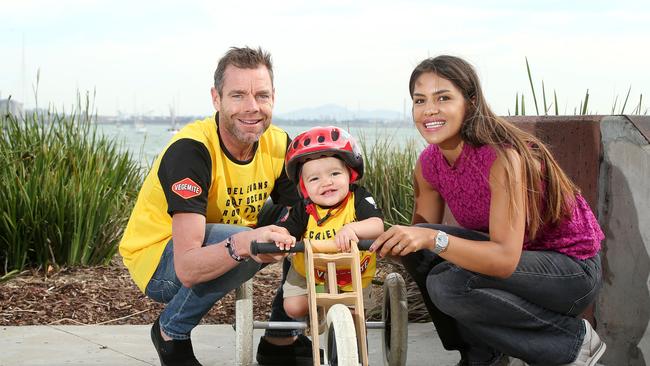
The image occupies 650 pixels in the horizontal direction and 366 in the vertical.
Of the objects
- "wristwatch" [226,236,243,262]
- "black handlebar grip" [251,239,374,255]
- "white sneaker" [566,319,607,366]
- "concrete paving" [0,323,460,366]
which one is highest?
"black handlebar grip" [251,239,374,255]

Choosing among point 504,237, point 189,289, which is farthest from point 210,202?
point 504,237

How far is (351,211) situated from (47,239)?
380 cm

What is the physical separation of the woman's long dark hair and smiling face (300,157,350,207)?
518 mm

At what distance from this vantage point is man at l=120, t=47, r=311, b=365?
4.12m

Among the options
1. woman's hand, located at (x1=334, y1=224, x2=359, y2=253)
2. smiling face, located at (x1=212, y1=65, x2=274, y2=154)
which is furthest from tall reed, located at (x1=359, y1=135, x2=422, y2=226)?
woman's hand, located at (x1=334, y1=224, x2=359, y2=253)

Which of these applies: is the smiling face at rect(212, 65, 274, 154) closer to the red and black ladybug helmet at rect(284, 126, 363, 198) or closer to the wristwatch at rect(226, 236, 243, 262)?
the red and black ladybug helmet at rect(284, 126, 363, 198)

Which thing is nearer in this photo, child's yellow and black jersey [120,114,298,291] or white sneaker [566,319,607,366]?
white sneaker [566,319,607,366]

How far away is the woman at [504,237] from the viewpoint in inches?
144

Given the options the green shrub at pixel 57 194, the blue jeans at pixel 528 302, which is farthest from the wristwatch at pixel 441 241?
the green shrub at pixel 57 194

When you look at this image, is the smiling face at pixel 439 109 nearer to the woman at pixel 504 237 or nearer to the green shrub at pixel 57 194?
the woman at pixel 504 237

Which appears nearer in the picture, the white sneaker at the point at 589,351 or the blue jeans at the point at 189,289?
the white sneaker at the point at 589,351

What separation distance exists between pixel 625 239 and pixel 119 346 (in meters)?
2.85

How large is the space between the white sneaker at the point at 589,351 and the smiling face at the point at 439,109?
1.06 metres

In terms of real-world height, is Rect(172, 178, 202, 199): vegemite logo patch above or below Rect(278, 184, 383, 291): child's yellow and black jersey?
above
